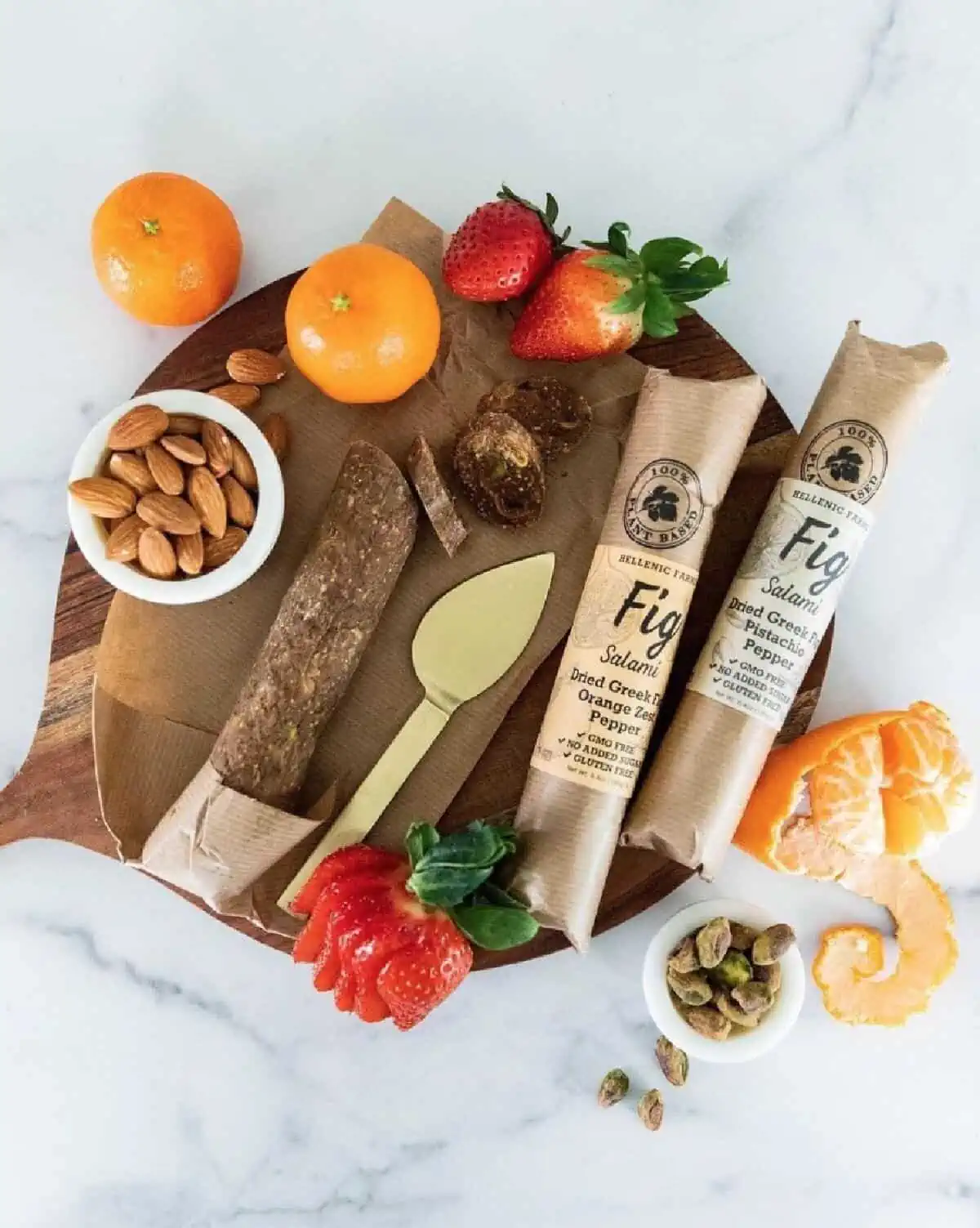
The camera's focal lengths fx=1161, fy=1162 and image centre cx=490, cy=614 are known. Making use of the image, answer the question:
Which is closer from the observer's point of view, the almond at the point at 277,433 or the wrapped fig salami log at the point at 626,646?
the wrapped fig salami log at the point at 626,646

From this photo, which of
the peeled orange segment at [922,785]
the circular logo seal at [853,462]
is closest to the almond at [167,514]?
the circular logo seal at [853,462]

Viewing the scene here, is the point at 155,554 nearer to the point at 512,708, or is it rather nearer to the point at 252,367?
the point at 252,367

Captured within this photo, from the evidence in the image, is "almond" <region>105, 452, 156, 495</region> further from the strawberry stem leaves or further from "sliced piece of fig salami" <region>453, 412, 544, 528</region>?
the strawberry stem leaves

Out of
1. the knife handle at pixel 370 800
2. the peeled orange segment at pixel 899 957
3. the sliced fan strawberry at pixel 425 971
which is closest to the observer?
the sliced fan strawberry at pixel 425 971

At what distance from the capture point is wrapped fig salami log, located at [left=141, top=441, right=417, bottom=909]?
4.03ft

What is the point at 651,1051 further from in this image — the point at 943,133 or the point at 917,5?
the point at 917,5

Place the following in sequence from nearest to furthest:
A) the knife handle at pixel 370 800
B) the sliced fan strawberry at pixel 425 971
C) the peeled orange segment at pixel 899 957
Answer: the sliced fan strawberry at pixel 425 971 < the knife handle at pixel 370 800 < the peeled orange segment at pixel 899 957

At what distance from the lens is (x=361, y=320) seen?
3.91 ft

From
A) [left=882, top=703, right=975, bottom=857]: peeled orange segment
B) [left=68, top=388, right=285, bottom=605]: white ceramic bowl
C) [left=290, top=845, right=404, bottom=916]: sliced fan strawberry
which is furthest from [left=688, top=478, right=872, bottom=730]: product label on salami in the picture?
[left=68, top=388, right=285, bottom=605]: white ceramic bowl

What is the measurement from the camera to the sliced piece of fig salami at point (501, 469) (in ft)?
4.15

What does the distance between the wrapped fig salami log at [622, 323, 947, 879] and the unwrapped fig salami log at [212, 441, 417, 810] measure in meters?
0.37

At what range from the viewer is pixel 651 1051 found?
1.42 metres

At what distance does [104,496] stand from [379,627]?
33 centimetres

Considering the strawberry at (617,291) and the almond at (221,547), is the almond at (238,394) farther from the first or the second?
the strawberry at (617,291)
